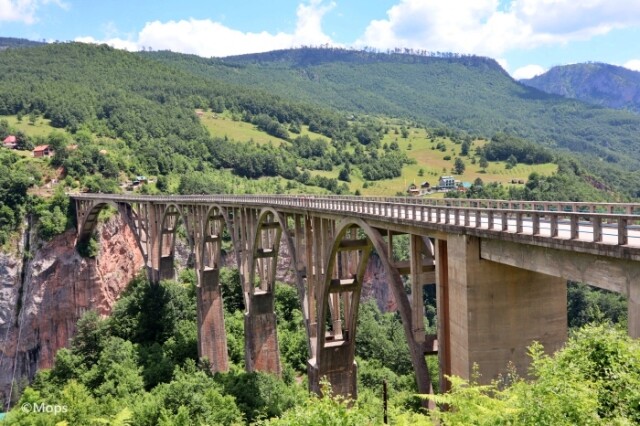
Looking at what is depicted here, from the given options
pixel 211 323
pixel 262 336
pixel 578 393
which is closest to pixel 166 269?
pixel 211 323

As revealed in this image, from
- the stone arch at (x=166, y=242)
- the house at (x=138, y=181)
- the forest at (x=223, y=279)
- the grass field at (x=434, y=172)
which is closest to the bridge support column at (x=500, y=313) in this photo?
the forest at (x=223, y=279)

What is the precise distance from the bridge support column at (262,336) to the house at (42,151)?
221ft

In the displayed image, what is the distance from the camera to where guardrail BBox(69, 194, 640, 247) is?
1321 cm

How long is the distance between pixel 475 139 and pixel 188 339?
15774 centimetres

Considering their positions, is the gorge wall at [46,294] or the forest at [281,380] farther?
the gorge wall at [46,294]

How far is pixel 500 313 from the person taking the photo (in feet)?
56.6

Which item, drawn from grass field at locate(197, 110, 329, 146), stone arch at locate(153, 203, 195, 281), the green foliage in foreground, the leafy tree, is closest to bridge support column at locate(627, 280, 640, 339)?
the green foliage in foreground

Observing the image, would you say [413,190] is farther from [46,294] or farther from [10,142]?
[10,142]

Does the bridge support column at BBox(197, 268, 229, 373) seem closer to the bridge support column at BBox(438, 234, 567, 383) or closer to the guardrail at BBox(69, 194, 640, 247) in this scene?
the guardrail at BBox(69, 194, 640, 247)

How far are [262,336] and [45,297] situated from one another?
4078 cm

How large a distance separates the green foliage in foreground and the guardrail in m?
2.35

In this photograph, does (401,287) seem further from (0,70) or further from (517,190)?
(0,70)

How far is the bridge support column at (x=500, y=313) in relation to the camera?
17.2m

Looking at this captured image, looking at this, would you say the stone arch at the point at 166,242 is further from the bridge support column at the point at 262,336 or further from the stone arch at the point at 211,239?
the bridge support column at the point at 262,336
